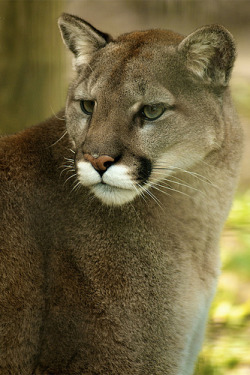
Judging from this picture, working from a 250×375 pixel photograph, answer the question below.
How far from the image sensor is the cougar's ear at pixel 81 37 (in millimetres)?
3916

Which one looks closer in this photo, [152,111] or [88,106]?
[152,111]

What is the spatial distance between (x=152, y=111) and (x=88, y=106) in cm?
42

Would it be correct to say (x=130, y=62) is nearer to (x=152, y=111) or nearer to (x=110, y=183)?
(x=152, y=111)

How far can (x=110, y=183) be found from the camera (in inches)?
134

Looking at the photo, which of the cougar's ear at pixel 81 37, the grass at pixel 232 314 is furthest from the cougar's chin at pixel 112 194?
the grass at pixel 232 314

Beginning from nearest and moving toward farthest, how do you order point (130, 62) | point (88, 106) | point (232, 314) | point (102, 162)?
point (102, 162) < point (130, 62) < point (88, 106) < point (232, 314)

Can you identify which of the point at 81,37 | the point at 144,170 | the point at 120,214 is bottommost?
the point at 120,214

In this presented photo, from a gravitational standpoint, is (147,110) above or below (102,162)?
above

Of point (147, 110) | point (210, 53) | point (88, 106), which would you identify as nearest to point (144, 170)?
point (147, 110)

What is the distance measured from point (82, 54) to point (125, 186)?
104 centimetres

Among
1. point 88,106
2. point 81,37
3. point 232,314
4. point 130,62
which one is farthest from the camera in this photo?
point 232,314

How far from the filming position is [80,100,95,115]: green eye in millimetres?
3773

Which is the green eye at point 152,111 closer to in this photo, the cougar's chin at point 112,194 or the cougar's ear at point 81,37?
the cougar's chin at point 112,194

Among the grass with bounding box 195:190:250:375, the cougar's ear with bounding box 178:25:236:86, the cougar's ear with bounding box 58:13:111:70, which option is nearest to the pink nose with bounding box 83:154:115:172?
the cougar's ear with bounding box 178:25:236:86
